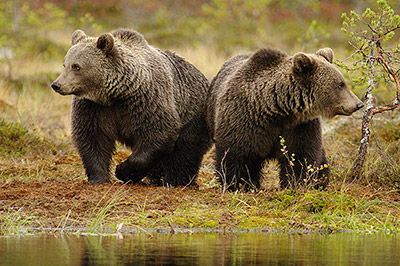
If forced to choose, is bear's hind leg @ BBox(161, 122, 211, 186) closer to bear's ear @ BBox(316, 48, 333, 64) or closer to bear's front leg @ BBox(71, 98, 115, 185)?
bear's front leg @ BBox(71, 98, 115, 185)

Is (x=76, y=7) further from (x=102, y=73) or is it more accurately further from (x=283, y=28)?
(x=102, y=73)

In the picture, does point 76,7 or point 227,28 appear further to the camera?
point 76,7

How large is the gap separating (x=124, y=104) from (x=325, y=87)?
8.82 ft

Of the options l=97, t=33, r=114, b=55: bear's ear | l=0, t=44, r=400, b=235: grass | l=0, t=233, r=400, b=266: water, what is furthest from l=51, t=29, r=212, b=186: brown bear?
l=0, t=233, r=400, b=266: water

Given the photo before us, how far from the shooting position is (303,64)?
8.71 metres

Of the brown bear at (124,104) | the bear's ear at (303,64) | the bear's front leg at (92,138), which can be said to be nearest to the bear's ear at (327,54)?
the bear's ear at (303,64)

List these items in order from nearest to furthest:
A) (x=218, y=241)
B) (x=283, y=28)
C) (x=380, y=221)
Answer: (x=218, y=241)
(x=380, y=221)
(x=283, y=28)

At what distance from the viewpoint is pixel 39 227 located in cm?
745

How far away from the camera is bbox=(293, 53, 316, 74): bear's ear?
865 cm

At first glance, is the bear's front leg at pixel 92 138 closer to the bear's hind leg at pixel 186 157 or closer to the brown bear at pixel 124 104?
the brown bear at pixel 124 104

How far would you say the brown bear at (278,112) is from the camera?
8773mm

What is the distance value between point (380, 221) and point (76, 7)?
31795 millimetres

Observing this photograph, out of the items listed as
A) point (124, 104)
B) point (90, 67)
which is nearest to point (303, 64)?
point (124, 104)

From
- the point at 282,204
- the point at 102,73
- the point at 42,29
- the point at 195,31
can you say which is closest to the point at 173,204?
the point at 282,204
